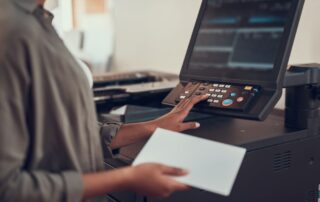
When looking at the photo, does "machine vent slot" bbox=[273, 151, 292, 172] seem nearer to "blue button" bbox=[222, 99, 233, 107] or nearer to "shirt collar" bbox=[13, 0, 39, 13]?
"blue button" bbox=[222, 99, 233, 107]

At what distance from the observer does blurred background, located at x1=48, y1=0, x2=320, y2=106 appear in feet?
4.31

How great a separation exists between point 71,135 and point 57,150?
3 cm

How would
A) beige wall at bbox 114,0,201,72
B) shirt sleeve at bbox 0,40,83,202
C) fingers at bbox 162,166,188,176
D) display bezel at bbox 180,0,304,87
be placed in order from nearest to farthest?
shirt sleeve at bbox 0,40,83,202
fingers at bbox 162,166,188,176
display bezel at bbox 180,0,304,87
beige wall at bbox 114,0,201,72

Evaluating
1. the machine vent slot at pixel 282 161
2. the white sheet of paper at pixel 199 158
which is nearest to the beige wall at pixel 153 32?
the machine vent slot at pixel 282 161

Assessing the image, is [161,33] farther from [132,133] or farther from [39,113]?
[39,113]

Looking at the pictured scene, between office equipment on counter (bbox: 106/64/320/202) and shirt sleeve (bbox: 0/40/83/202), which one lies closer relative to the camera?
shirt sleeve (bbox: 0/40/83/202)

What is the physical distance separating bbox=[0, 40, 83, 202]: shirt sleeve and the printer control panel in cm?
44

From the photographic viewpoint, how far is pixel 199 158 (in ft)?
2.57

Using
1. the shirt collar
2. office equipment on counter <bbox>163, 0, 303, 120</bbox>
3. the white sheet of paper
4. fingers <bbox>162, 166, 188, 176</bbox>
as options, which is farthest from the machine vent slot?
the shirt collar

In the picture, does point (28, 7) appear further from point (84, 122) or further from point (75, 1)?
point (75, 1)

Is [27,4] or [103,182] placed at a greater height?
[27,4]

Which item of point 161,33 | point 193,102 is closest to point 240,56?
point 193,102

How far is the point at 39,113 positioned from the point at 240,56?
1.86 feet

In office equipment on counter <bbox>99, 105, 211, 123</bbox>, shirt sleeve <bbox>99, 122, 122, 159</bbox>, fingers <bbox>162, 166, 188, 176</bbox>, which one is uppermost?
fingers <bbox>162, 166, 188, 176</bbox>
